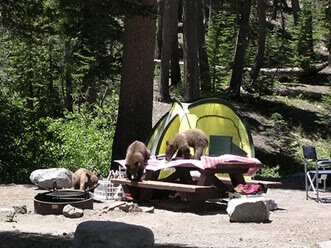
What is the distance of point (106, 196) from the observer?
12430 mm

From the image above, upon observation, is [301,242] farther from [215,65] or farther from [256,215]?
[215,65]

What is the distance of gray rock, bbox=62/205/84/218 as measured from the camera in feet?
32.3

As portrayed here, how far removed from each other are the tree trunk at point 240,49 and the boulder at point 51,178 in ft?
48.1

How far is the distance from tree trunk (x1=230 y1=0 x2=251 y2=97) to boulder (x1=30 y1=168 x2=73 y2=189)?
14.7 m

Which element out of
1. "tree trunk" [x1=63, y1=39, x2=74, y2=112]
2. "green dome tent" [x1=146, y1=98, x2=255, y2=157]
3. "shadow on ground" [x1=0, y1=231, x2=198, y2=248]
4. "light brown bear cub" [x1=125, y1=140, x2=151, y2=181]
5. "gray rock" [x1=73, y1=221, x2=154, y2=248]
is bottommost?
"shadow on ground" [x1=0, y1=231, x2=198, y2=248]

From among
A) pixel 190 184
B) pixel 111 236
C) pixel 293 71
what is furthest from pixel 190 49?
pixel 111 236

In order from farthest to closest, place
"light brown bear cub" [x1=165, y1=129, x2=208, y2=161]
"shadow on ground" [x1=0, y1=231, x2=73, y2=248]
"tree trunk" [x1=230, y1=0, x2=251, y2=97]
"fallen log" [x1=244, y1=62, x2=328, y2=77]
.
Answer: "fallen log" [x1=244, y1=62, x2=328, y2=77] → "tree trunk" [x1=230, y1=0, x2=251, y2=97] → "light brown bear cub" [x1=165, y1=129, x2=208, y2=161] → "shadow on ground" [x1=0, y1=231, x2=73, y2=248]

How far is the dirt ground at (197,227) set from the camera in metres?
7.95

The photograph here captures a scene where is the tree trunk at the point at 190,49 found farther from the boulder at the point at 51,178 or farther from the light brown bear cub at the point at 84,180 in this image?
the light brown bear cub at the point at 84,180

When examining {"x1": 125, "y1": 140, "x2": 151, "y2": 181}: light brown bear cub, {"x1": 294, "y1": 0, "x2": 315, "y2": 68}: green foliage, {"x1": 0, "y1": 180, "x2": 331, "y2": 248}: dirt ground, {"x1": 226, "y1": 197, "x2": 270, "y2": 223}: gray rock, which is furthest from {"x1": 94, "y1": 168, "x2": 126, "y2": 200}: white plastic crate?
{"x1": 294, "y1": 0, "x2": 315, "y2": 68}: green foliage

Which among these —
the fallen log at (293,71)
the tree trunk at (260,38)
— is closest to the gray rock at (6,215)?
the tree trunk at (260,38)

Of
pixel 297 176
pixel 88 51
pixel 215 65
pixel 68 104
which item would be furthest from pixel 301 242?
pixel 215 65

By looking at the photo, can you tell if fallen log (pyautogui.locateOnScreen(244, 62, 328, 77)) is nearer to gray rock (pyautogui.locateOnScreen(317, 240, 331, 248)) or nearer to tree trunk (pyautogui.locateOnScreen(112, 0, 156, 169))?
tree trunk (pyautogui.locateOnScreen(112, 0, 156, 169))

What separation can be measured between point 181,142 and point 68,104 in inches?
506
